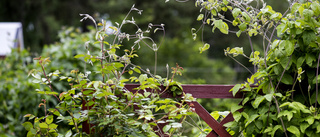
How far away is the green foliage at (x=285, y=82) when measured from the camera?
70.1 inches

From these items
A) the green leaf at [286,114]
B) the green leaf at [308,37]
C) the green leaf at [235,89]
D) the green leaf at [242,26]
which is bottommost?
the green leaf at [286,114]

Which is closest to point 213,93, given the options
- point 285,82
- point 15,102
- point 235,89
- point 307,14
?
point 235,89

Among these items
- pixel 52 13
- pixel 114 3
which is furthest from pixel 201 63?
pixel 52 13

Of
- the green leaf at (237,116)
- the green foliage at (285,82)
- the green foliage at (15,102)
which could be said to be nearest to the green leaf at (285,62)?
the green foliage at (285,82)

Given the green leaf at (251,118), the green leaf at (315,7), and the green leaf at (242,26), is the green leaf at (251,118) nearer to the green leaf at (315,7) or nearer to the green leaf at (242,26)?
the green leaf at (242,26)

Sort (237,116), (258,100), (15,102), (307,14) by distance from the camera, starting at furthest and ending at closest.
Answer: (15,102), (237,116), (258,100), (307,14)

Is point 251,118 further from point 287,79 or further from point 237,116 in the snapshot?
point 287,79

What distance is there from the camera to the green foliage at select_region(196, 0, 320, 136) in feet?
5.84

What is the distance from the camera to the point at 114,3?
13117mm

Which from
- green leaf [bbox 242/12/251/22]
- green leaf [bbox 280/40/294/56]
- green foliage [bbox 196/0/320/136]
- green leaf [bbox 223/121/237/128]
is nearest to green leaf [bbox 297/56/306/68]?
green foliage [bbox 196/0/320/136]

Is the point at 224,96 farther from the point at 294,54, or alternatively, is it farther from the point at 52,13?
the point at 52,13

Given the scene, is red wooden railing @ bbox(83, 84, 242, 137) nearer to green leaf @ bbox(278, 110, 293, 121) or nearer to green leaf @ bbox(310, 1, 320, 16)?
green leaf @ bbox(278, 110, 293, 121)

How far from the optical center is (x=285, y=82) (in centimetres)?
188

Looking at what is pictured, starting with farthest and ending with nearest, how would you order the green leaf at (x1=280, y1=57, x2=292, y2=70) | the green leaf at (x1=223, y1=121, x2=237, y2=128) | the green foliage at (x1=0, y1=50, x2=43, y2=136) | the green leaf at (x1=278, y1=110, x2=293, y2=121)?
1. the green foliage at (x1=0, y1=50, x2=43, y2=136)
2. the green leaf at (x1=223, y1=121, x2=237, y2=128)
3. the green leaf at (x1=280, y1=57, x2=292, y2=70)
4. the green leaf at (x1=278, y1=110, x2=293, y2=121)
